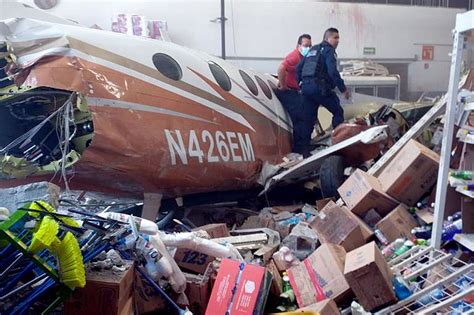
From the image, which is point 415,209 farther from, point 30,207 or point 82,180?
point 30,207

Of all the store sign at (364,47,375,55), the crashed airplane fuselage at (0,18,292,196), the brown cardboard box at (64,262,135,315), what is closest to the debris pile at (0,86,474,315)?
the brown cardboard box at (64,262,135,315)

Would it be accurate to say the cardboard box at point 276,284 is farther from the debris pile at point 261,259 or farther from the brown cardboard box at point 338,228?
the brown cardboard box at point 338,228

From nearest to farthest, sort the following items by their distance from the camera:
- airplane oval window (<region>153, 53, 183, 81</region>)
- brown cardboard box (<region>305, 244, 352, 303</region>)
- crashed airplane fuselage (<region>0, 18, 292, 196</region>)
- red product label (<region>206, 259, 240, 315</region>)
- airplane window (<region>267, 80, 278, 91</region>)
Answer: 1. red product label (<region>206, 259, 240, 315</region>)
2. brown cardboard box (<region>305, 244, 352, 303</region>)
3. crashed airplane fuselage (<region>0, 18, 292, 196</region>)
4. airplane oval window (<region>153, 53, 183, 81</region>)
5. airplane window (<region>267, 80, 278, 91</region>)

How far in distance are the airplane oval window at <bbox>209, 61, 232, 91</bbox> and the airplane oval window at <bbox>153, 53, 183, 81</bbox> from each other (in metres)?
0.58

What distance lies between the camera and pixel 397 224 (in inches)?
144

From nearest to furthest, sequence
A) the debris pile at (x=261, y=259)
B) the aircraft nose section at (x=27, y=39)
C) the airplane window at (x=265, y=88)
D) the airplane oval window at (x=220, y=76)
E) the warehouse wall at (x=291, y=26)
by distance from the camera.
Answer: the debris pile at (x=261, y=259), the aircraft nose section at (x=27, y=39), the airplane oval window at (x=220, y=76), the airplane window at (x=265, y=88), the warehouse wall at (x=291, y=26)

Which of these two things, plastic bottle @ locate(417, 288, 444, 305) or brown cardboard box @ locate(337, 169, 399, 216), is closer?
plastic bottle @ locate(417, 288, 444, 305)

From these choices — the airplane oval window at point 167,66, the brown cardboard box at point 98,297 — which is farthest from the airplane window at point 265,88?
the brown cardboard box at point 98,297

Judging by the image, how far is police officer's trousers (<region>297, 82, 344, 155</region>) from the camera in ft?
18.8

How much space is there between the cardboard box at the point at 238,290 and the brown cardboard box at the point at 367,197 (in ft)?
4.88

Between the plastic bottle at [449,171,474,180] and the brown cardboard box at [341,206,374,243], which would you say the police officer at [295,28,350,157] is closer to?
the brown cardboard box at [341,206,374,243]

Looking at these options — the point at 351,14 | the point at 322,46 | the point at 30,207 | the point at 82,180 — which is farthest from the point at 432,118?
the point at 351,14

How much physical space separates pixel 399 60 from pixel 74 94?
10522mm

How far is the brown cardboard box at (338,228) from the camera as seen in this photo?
144 inches
